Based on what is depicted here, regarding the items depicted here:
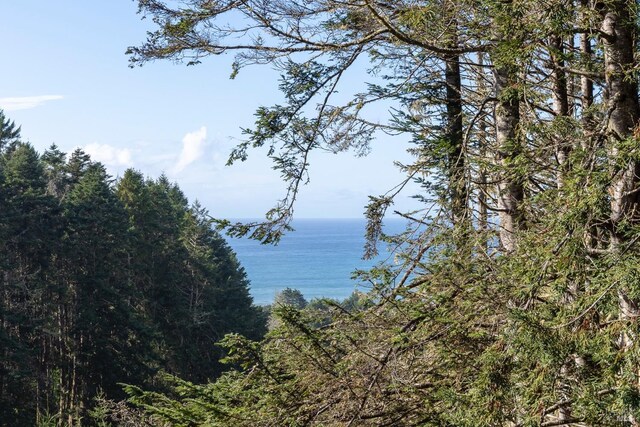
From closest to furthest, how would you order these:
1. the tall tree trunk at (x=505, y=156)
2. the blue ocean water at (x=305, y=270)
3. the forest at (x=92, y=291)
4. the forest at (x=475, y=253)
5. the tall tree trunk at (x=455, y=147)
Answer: the forest at (x=475, y=253) → the tall tree trunk at (x=455, y=147) → the tall tree trunk at (x=505, y=156) → the forest at (x=92, y=291) → the blue ocean water at (x=305, y=270)

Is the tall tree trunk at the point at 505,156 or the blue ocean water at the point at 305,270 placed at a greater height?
the tall tree trunk at the point at 505,156

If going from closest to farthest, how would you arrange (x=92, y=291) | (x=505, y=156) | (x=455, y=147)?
(x=455, y=147) → (x=505, y=156) → (x=92, y=291)

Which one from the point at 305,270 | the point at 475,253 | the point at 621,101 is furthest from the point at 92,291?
the point at 305,270

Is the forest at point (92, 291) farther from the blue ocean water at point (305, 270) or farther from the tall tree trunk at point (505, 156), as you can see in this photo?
the blue ocean water at point (305, 270)

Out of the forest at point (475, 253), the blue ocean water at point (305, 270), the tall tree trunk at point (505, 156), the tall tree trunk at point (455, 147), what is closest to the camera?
the forest at point (475, 253)

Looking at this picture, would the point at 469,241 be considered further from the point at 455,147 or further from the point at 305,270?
the point at 305,270

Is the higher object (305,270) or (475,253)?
(475,253)

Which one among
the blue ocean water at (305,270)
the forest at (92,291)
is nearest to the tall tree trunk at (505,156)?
the forest at (92,291)

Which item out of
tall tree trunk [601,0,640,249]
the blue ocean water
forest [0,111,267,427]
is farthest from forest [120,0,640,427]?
the blue ocean water

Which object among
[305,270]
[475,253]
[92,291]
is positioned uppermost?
[475,253]

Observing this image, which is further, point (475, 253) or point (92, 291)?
point (92, 291)

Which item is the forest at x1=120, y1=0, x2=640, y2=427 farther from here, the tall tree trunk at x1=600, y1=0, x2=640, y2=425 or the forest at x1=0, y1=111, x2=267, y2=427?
the forest at x1=0, y1=111, x2=267, y2=427

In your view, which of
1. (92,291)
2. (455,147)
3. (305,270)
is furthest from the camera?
(305,270)

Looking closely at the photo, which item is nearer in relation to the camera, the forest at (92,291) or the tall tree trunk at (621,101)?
the tall tree trunk at (621,101)
